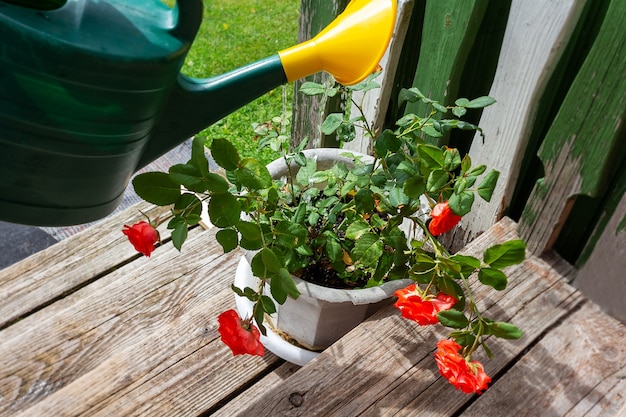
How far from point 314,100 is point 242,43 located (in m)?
1.55

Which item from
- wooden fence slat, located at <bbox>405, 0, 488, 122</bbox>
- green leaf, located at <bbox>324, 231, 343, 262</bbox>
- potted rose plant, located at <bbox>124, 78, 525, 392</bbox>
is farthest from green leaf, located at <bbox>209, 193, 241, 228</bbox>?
wooden fence slat, located at <bbox>405, 0, 488, 122</bbox>

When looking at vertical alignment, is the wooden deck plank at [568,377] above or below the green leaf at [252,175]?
below

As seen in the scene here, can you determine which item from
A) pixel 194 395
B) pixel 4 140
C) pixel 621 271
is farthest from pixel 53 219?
pixel 621 271

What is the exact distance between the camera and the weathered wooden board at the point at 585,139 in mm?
968

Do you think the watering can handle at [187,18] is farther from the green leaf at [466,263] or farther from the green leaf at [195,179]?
the green leaf at [466,263]

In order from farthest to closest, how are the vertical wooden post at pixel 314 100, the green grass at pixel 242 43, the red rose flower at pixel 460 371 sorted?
1. the green grass at pixel 242 43
2. the vertical wooden post at pixel 314 100
3. the red rose flower at pixel 460 371

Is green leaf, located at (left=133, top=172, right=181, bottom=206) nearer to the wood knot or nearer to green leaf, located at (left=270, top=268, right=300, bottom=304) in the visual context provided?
green leaf, located at (left=270, top=268, right=300, bottom=304)

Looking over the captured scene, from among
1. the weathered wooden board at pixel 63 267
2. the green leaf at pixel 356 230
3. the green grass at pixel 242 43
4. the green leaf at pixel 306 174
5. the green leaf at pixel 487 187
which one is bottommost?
the green grass at pixel 242 43

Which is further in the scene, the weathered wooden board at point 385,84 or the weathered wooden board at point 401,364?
the weathered wooden board at point 385,84

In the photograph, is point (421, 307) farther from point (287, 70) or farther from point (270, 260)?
point (287, 70)

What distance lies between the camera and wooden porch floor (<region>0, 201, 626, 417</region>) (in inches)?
38.5

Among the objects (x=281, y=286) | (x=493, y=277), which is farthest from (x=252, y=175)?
(x=493, y=277)

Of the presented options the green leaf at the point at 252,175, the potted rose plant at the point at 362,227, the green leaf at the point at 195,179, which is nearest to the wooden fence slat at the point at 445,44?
the potted rose plant at the point at 362,227

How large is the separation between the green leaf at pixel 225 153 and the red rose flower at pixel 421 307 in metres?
0.32
